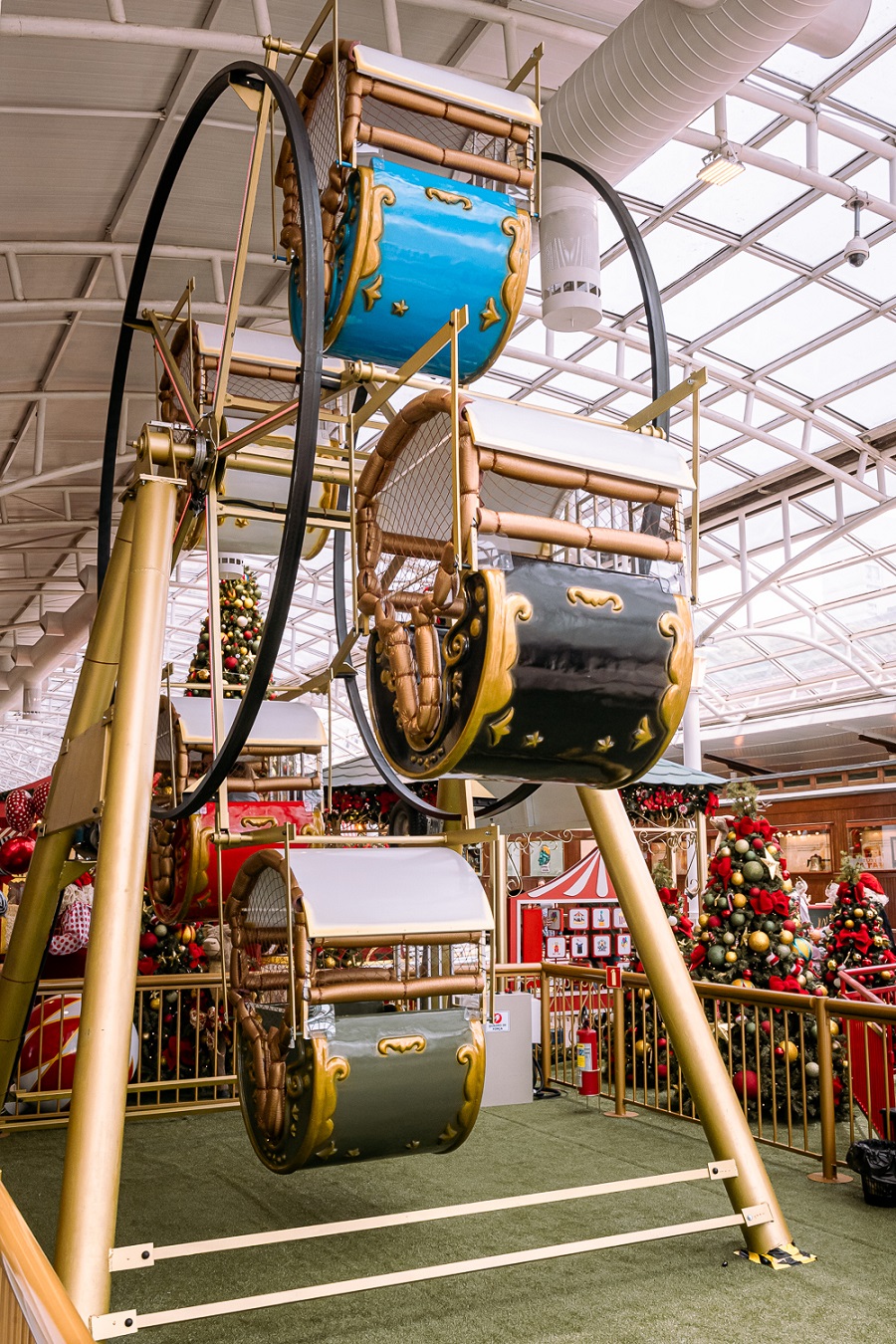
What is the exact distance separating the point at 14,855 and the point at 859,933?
19.6ft

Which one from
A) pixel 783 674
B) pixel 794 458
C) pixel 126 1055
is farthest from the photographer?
pixel 783 674

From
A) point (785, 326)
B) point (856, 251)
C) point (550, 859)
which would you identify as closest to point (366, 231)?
point (856, 251)

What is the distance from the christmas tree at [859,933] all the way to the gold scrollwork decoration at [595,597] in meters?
6.03

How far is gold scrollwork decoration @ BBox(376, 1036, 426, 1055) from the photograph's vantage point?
3494mm

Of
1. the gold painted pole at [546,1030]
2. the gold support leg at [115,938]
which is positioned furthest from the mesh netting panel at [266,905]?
the gold painted pole at [546,1030]

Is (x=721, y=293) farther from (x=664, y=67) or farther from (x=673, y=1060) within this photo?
(x=673, y=1060)

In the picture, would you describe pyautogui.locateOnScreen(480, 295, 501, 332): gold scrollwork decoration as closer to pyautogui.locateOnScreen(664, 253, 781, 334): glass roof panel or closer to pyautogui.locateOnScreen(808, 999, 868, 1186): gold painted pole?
Result: pyautogui.locateOnScreen(808, 999, 868, 1186): gold painted pole

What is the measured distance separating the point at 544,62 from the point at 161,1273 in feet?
27.4

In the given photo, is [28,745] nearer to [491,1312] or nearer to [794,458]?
[794,458]

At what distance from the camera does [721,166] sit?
363 inches

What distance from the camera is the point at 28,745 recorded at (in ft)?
136

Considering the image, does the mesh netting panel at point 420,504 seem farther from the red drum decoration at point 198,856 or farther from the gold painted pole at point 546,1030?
the gold painted pole at point 546,1030

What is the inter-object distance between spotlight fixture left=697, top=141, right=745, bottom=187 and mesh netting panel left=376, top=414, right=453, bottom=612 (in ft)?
20.4

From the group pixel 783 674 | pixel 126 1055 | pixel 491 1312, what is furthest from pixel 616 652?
pixel 783 674
